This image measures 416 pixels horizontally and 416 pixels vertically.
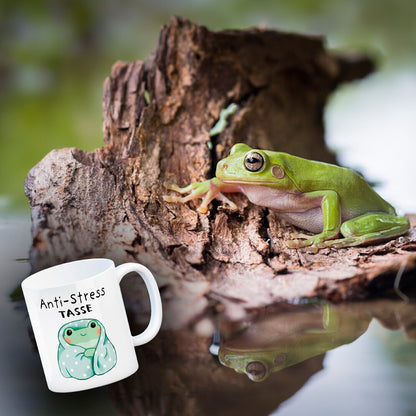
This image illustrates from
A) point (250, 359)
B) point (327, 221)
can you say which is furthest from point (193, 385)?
point (327, 221)

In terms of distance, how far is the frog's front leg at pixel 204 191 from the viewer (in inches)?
67.2

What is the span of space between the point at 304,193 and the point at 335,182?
0.12 metres

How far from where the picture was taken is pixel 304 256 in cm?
152

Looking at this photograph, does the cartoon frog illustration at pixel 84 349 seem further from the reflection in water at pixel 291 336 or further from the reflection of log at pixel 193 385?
the reflection in water at pixel 291 336

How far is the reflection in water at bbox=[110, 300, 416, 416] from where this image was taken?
4.07 feet

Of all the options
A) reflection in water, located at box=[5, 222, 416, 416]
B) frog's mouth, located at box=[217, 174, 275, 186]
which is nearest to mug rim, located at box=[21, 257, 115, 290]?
reflection in water, located at box=[5, 222, 416, 416]

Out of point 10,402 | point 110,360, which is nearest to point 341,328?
point 110,360

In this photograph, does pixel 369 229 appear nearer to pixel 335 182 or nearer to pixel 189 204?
pixel 335 182

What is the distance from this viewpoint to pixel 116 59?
2.73 metres

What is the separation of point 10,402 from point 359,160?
1.94m

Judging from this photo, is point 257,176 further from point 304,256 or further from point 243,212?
point 304,256

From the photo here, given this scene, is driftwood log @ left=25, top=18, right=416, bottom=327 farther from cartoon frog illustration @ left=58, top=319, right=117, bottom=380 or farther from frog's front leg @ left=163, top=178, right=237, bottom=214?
cartoon frog illustration @ left=58, top=319, right=117, bottom=380

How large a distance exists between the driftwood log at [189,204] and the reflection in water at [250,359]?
56 mm

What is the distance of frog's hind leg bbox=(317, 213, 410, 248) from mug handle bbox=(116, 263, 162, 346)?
1.95 ft
